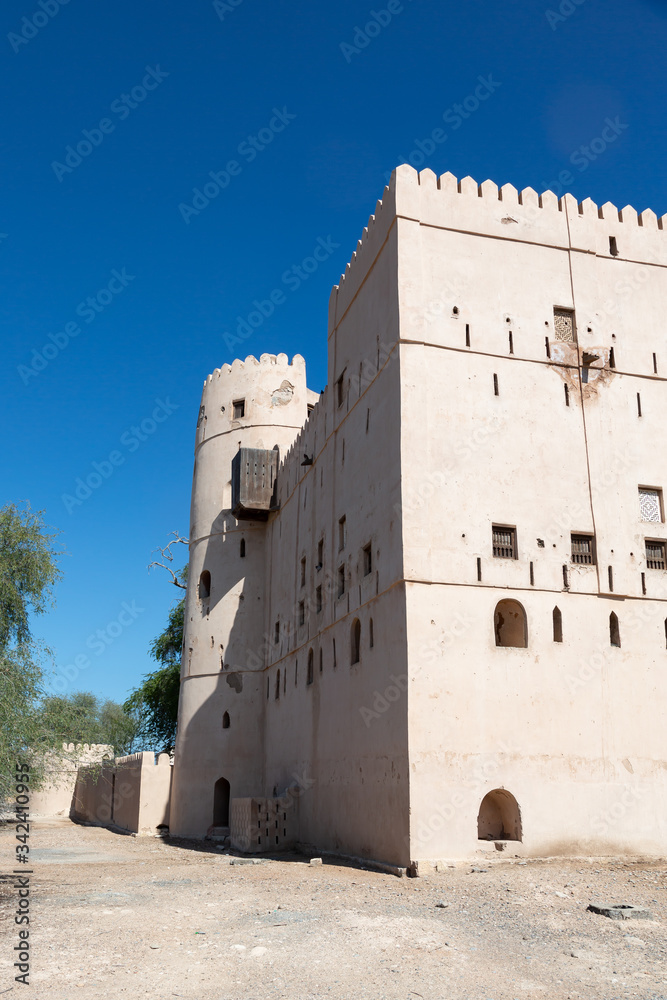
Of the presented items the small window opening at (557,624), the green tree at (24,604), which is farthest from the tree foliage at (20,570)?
the small window opening at (557,624)

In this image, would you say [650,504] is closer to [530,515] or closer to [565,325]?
[530,515]

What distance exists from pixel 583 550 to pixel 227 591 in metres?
14.8

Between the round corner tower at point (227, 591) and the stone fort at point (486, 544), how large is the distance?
4.77m

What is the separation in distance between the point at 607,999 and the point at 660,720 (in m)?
9.80

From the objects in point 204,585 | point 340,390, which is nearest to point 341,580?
point 340,390

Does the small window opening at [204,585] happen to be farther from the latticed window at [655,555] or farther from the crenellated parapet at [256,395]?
the latticed window at [655,555]

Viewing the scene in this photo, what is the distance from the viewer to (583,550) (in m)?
17.4

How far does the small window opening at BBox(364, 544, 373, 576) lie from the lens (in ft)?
60.4

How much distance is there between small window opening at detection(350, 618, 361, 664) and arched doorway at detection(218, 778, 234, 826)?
10.8 m

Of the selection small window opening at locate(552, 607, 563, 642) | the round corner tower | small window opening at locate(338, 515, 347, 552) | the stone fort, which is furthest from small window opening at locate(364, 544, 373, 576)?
the round corner tower

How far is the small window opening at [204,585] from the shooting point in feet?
98.6

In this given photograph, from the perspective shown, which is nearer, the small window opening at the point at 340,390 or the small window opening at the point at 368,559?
the small window opening at the point at 368,559

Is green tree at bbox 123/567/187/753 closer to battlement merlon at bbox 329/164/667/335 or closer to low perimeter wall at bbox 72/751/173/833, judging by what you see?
low perimeter wall at bbox 72/751/173/833

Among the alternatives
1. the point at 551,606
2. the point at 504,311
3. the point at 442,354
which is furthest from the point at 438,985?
the point at 504,311
